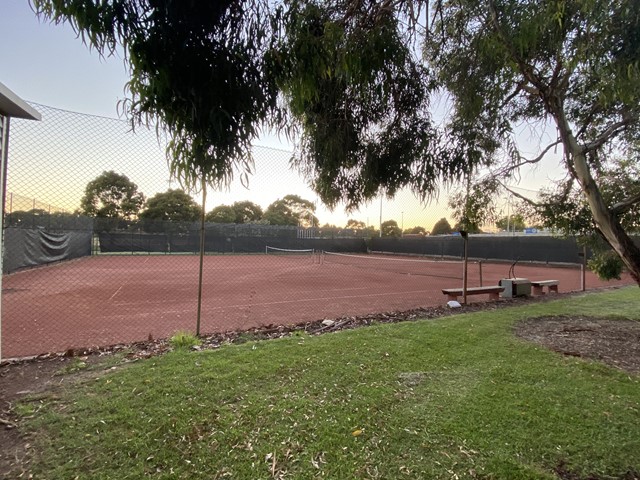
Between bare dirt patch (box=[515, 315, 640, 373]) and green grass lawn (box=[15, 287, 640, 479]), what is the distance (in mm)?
505

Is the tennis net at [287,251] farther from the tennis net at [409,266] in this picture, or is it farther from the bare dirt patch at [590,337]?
the bare dirt patch at [590,337]

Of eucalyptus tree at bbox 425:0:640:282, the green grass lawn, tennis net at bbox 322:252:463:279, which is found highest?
eucalyptus tree at bbox 425:0:640:282

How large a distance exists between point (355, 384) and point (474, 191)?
315cm

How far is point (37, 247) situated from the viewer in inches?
654

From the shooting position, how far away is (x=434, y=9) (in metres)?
3.27

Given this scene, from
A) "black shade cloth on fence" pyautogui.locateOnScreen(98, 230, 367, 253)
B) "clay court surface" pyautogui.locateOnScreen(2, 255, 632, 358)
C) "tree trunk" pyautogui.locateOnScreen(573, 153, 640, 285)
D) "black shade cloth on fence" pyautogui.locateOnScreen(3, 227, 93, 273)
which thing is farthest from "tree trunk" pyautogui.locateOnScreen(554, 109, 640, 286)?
"black shade cloth on fence" pyautogui.locateOnScreen(98, 230, 367, 253)

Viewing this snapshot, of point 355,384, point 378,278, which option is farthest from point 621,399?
point 378,278

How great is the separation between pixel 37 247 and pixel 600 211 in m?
20.0

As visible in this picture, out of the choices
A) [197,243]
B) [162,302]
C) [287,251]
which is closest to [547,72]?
[162,302]

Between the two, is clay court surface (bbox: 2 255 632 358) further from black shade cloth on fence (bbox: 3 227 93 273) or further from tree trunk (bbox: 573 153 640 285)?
tree trunk (bbox: 573 153 640 285)

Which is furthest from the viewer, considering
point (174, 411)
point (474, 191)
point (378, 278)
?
point (378, 278)

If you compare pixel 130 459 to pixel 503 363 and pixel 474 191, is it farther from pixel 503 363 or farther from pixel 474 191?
pixel 474 191

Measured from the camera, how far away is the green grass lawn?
2.31 meters

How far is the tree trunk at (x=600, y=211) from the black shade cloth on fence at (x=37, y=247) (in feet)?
42.5
